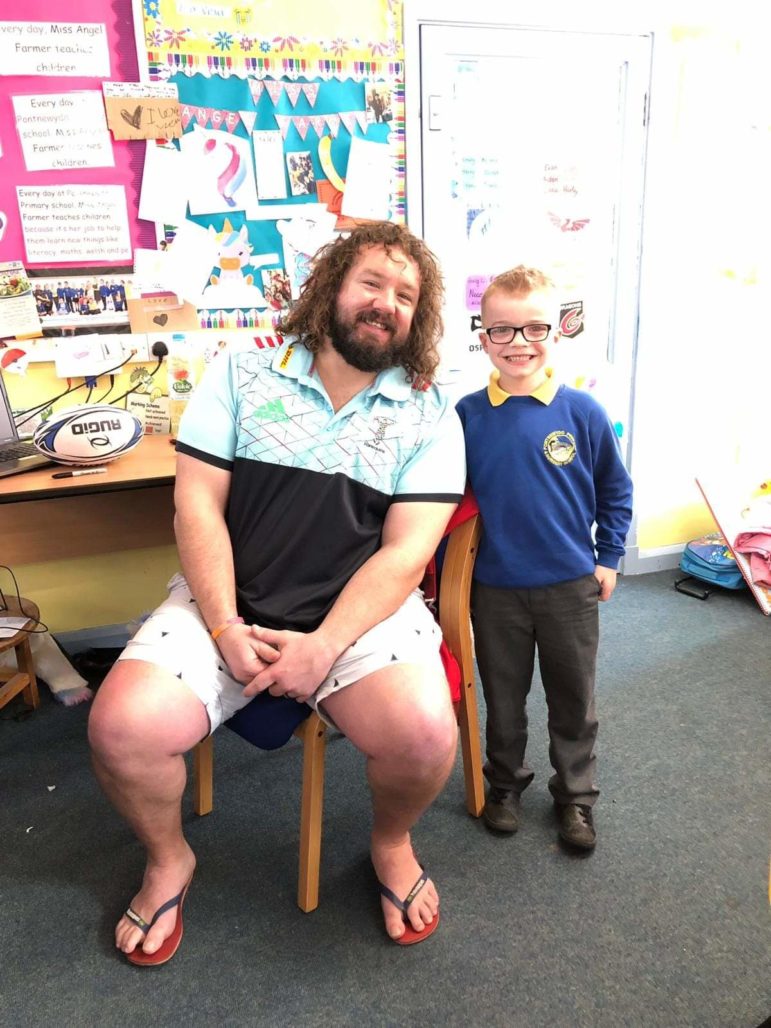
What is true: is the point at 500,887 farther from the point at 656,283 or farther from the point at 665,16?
the point at 665,16

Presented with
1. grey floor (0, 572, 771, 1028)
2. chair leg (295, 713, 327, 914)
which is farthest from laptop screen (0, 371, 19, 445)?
chair leg (295, 713, 327, 914)

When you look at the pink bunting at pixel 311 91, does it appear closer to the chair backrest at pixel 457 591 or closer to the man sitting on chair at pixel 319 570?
the man sitting on chair at pixel 319 570

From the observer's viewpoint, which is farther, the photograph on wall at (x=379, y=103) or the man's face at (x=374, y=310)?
the photograph on wall at (x=379, y=103)

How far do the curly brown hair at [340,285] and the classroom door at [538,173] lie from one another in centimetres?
96

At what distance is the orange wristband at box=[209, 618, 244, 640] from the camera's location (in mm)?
1333

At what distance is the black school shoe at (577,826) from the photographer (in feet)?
4.93

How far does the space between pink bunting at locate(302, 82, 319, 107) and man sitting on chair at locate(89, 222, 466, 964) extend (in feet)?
3.15

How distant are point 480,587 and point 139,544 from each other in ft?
4.18

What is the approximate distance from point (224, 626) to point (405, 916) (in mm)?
633

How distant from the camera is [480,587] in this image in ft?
4.89

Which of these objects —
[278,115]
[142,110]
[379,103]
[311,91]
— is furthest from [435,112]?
[142,110]

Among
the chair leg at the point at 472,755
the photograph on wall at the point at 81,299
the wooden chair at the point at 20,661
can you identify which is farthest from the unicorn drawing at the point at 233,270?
the chair leg at the point at 472,755

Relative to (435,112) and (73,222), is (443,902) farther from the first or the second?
(435,112)

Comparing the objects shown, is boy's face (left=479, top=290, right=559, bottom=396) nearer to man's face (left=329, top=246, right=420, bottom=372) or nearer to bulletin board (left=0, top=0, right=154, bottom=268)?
man's face (left=329, top=246, right=420, bottom=372)
